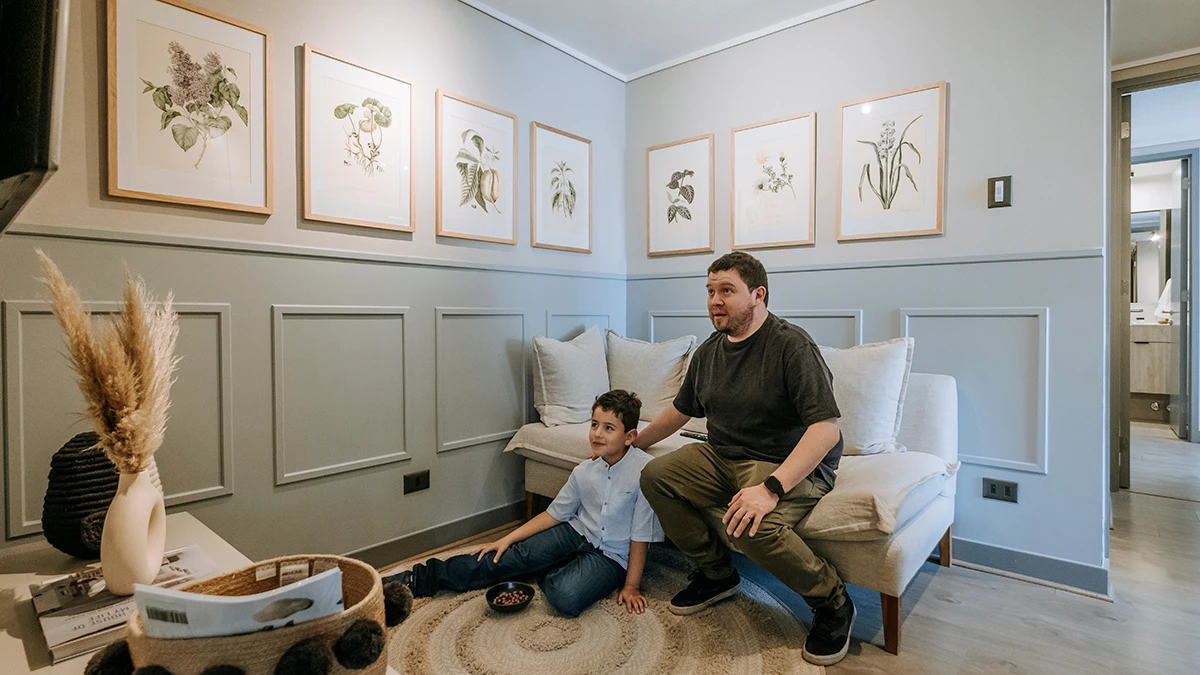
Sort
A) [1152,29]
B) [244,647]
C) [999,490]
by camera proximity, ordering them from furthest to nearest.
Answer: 1. [1152,29]
2. [999,490]
3. [244,647]

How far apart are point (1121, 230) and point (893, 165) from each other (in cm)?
181

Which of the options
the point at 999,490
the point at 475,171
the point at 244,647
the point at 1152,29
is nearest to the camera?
the point at 244,647

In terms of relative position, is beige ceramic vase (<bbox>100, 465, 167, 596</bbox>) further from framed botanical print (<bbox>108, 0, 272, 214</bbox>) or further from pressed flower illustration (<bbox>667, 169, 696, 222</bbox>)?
pressed flower illustration (<bbox>667, 169, 696, 222</bbox>)

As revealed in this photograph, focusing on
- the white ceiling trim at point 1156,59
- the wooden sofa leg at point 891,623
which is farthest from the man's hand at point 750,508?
the white ceiling trim at point 1156,59

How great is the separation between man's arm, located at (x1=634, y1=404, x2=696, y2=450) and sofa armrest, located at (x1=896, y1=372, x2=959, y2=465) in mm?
955

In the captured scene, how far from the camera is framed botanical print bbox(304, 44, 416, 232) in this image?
7.34ft

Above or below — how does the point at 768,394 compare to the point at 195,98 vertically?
below

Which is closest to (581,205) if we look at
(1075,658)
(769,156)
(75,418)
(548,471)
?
(769,156)

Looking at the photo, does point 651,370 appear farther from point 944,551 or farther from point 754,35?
point 754,35

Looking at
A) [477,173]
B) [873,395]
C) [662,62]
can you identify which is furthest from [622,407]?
[662,62]

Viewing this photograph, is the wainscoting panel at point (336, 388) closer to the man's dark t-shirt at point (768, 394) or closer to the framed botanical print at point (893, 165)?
the man's dark t-shirt at point (768, 394)

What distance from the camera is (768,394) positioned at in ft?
6.36

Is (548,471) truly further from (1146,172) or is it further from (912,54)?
(1146,172)

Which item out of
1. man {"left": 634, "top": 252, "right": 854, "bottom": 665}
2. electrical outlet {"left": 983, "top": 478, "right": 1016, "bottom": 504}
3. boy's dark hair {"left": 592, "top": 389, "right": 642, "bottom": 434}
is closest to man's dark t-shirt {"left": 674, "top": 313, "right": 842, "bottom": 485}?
man {"left": 634, "top": 252, "right": 854, "bottom": 665}
